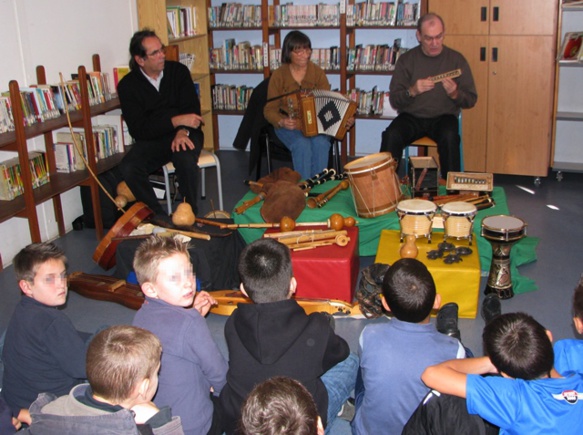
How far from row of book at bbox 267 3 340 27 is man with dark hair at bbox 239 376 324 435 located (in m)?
5.34

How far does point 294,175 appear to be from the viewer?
466cm

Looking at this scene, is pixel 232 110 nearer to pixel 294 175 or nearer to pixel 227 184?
pixel 227 184

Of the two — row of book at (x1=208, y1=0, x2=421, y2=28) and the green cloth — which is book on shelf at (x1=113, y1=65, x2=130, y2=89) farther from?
the green cloth

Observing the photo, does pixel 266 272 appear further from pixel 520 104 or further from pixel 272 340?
A: pixel 520 104

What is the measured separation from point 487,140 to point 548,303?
8.19ft

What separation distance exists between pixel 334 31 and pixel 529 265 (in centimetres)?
345

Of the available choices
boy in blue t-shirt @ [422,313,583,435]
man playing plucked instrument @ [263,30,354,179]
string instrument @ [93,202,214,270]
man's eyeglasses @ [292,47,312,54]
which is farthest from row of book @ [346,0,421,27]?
boy in blue t-shirt @ [422,313,583,435]

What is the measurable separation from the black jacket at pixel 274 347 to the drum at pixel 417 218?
1.66 m

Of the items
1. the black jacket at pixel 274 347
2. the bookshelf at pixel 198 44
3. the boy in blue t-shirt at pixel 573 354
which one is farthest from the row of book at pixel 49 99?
the boy in blue t-shirt at pixel 573 354

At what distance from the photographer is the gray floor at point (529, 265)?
3617mm

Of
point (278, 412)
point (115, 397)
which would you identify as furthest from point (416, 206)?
point (278, 412)

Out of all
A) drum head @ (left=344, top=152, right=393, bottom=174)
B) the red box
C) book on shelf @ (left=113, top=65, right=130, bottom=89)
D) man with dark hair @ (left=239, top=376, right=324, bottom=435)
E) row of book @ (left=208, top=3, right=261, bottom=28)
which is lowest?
the red box

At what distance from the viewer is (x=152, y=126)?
5004 mm

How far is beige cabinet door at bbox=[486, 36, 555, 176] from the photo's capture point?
18.5 feet
